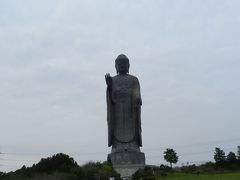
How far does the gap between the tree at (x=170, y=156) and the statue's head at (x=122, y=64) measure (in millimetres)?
28060

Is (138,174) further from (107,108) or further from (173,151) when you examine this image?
(173,151)

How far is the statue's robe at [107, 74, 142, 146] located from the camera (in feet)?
52.2

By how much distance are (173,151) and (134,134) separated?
94.3 ft

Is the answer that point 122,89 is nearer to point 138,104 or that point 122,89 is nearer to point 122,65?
point 138,104

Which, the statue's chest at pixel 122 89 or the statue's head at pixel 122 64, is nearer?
the statue's chest at pixel 122 89

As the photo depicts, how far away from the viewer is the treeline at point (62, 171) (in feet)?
56.4

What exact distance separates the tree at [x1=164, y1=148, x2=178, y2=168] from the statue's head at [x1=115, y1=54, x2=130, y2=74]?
1105 inches

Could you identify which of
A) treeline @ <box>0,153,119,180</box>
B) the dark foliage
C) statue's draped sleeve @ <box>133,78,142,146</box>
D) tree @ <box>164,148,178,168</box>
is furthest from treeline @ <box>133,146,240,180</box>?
statue's draped sleeve @ <box>133,78,142,146</box>

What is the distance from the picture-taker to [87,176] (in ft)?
61.0

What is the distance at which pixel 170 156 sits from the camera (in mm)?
43531

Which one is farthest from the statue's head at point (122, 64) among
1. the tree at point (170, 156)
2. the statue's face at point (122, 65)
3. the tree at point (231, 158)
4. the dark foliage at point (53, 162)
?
the tree at point (170, 156)

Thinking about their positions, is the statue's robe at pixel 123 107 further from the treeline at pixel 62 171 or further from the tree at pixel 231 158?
the tree at pixel 231 158

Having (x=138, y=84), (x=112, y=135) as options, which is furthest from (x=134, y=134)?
(x=138, y=84)

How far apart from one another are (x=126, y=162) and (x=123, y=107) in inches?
78.5
